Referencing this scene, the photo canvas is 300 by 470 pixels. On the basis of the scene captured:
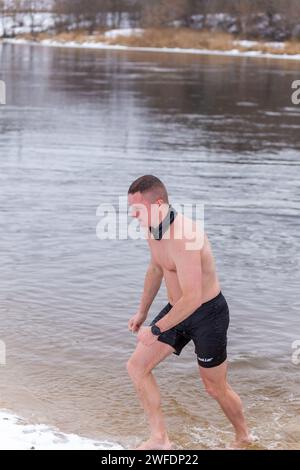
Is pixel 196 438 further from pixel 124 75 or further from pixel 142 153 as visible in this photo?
pixel 124 75

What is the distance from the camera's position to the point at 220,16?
288 ft

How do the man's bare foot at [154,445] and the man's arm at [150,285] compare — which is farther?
the man's arm at [150,285]

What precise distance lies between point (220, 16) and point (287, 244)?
79.9 metres

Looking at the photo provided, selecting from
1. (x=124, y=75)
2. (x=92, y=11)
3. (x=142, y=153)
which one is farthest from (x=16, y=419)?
(x=92, y=11)

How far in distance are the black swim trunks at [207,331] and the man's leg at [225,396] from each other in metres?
0.06

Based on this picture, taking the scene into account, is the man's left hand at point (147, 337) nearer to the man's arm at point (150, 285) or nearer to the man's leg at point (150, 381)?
the man's leg at point (150, 381)

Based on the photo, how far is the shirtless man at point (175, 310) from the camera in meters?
5.24

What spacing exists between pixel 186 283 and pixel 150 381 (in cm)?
76

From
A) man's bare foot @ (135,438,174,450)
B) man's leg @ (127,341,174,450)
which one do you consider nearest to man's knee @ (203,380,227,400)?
man's leg @ (127,341,174,450)

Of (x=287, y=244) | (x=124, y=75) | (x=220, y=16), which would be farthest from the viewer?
(x=220, y=16)

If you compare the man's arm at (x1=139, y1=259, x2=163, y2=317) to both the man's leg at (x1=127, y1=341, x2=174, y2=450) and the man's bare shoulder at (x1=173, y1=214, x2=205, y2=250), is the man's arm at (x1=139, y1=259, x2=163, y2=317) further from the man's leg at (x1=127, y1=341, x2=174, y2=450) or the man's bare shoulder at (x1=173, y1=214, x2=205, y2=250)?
the man's bare shoulder at (x1=173, y1=214, x2=205, y2=250)

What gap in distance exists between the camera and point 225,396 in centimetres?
559

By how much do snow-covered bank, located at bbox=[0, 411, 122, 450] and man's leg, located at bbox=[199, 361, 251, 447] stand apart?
2.45 feet

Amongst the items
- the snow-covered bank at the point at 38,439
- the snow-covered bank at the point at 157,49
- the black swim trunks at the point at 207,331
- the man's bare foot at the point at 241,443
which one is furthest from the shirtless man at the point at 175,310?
the snow-covered bank at the point at 157,49
